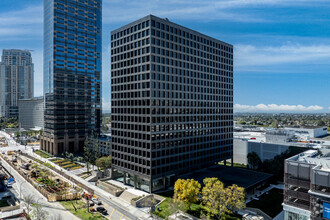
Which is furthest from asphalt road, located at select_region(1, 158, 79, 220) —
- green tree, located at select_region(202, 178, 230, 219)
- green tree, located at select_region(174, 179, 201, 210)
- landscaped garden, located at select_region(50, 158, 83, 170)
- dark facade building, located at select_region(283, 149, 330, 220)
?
dark facade building, located at select_region(283, 149, 330, 220)

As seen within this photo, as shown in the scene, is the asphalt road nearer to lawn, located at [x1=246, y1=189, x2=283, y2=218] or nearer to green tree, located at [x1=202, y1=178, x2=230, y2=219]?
green tree, located at [x1=202, y1=178, x2=230, y2=219]

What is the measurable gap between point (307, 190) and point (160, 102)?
5172 cm

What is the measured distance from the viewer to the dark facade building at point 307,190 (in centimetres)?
4388

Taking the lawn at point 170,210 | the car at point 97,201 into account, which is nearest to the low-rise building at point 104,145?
the car at point 97,201

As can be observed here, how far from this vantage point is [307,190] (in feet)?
158

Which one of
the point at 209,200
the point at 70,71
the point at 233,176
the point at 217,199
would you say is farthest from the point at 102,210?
the point at 70,71

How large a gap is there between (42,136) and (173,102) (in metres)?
117

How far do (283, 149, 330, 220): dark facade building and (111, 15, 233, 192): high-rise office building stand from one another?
144 ft

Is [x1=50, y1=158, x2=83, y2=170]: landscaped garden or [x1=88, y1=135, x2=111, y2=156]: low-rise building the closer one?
[x1=50, y1=158, x2=83, y2=170]: landscaped garden

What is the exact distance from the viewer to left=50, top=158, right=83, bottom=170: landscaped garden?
12144 centimetres

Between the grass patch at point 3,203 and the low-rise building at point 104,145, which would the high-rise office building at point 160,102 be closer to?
the low-rise building at point 104,145

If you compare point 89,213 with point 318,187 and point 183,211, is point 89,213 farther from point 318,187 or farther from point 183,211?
point 318,187

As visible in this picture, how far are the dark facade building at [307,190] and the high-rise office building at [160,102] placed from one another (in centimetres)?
4396

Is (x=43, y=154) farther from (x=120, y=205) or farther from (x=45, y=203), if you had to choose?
(x=120, y=205)
